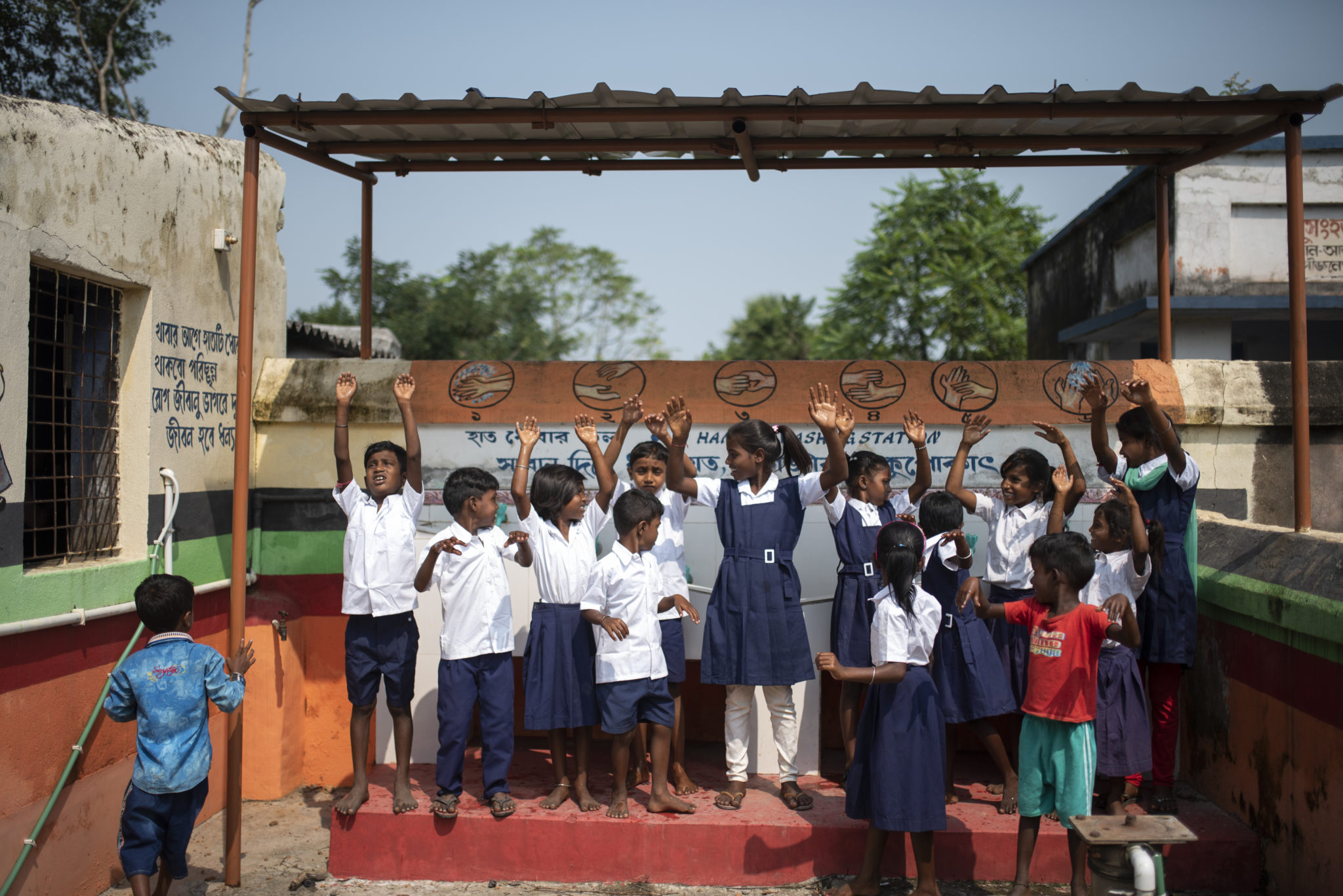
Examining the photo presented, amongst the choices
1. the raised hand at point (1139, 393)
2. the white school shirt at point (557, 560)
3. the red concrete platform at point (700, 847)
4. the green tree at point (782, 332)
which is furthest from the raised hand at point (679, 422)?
the green tree at point (782, 332)

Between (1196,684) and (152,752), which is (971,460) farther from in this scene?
(152,752)

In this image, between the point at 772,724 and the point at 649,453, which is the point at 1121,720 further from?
the point at 649,453

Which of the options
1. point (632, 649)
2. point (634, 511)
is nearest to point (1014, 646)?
point (632, 649)

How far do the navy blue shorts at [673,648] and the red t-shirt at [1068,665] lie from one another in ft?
5.38

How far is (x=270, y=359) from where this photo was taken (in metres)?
5.83

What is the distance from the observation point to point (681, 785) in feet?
15.3

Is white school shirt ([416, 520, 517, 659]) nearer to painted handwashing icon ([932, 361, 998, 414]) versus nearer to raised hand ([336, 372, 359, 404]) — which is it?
raised hand ([336, 372, 359, 404])

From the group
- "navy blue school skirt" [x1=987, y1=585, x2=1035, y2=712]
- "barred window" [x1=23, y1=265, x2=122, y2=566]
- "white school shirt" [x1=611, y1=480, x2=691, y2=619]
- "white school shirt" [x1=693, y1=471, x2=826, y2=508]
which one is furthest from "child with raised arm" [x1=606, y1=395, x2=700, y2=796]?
"barred window" [x1=23, y1=265, x2=122, y2=566]

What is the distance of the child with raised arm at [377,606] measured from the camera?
4.52 m

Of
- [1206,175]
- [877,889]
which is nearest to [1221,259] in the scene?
[1206,175]

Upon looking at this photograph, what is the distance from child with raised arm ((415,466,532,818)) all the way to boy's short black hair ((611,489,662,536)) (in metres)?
0.47

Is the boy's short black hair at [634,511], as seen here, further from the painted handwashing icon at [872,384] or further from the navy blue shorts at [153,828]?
the navy blue shorts at [153,828]

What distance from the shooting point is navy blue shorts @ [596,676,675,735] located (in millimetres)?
4316

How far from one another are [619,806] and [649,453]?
1645 mm
